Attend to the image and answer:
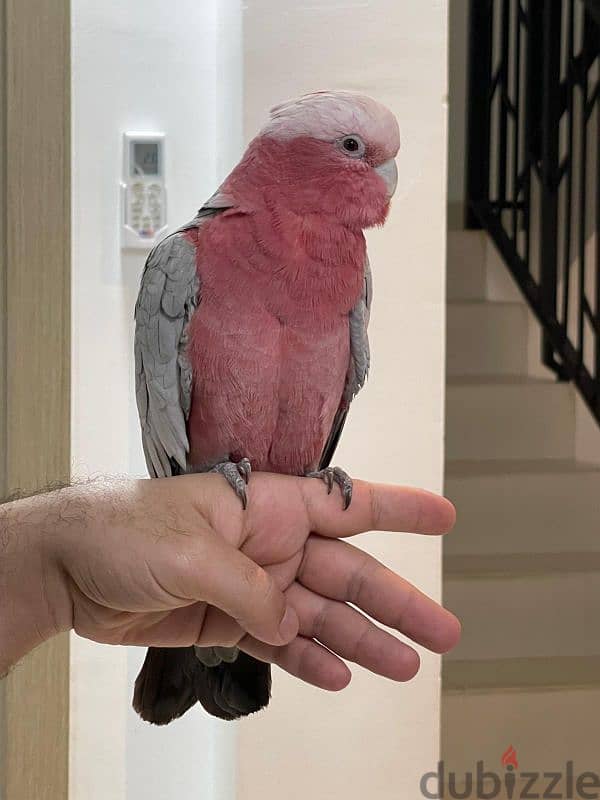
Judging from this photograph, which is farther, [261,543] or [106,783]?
[106,783]

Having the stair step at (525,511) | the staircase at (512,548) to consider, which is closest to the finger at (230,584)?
the staircase at (512,548)

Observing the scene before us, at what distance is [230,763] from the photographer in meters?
1.49

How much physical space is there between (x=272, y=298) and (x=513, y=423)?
2.01 metres

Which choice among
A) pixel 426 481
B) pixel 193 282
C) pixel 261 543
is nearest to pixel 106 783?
pixel 426 481

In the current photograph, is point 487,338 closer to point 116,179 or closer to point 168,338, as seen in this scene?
point 116,179

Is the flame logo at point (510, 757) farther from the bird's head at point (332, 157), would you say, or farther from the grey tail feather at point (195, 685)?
the bird's head at point (332, 157)

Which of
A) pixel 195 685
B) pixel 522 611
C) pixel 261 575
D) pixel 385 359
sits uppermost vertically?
pixel 385 359

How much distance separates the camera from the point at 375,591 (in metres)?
0.92

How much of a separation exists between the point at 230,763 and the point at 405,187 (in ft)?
3.33

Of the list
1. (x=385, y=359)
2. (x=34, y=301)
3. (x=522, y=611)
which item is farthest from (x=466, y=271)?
(x=34, y=301)

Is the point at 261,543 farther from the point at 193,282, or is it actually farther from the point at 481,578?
the point at 481,578

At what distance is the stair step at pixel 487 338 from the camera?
2934 mm

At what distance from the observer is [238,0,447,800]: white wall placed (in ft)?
4.40

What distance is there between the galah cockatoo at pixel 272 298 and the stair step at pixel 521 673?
4.70 ft
